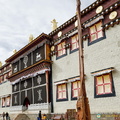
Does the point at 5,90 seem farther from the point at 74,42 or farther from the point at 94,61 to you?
the point at 94,61

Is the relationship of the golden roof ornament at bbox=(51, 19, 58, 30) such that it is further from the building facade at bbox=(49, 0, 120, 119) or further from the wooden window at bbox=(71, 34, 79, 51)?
the wooden window at bbox=(71, 34, 79, 51)

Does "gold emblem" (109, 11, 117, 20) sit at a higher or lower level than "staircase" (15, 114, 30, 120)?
higher

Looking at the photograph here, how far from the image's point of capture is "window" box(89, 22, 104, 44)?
12758 millimetres

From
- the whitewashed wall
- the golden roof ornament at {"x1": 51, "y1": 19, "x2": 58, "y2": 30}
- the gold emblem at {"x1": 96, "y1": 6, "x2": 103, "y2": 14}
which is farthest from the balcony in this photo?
the gold emblem at {"x1": 96, "y1": 6, "x2": 103, "y2": 14}

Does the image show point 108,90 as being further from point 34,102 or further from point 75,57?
point 34,102

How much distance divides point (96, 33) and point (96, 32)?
0.08m

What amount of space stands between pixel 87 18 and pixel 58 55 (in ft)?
15.7

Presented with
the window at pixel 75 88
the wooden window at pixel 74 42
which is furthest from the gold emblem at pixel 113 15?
the window at pixel 75 88

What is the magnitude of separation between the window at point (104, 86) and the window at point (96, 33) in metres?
2.94

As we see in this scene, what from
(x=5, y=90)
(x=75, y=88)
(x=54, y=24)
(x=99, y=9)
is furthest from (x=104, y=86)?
(x=5, y=90)

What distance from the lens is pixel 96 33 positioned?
13.1m

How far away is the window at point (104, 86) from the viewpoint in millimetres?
11258

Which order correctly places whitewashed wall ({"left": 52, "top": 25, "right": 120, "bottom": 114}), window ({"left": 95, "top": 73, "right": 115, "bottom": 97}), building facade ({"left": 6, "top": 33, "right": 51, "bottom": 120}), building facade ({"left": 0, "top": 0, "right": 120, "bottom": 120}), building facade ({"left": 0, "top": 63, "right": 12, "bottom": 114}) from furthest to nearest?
building facade ({"left": 0, "top": 63, "right": 12, "bottom": 114}) → building facade ({"left": 6, "top": 33, "right": 51, "bottom": 120}) → building facade ({"left": 0, "top": 0, "right": 120, "bottom": 120}) → window ({"left": 95, "top": 73, "right": 115, "bottom": 97}) → whitewashed wall ({"left": 52, "top": 25, "right": 120, "bottom": 114})

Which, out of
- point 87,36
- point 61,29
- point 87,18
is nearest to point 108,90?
Result: point 87,36
